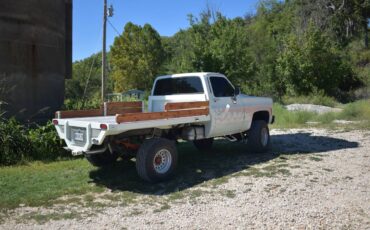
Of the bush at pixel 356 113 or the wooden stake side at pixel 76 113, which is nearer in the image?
the wooden stake side at pixel 76 113

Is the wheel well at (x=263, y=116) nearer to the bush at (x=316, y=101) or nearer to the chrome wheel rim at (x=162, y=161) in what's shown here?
the chrome wheel rim at (x=162, y=161)

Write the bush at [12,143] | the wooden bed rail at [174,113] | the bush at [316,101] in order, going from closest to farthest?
the wooden bed rail at [174,113] < the bush at [12,143] < the bush at [316,101]

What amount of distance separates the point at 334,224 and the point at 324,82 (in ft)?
90.1

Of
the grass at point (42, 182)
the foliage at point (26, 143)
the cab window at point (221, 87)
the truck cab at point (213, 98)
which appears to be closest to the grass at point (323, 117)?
the truck cab at point (213, 98)

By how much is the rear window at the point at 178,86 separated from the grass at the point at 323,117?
7.52 m

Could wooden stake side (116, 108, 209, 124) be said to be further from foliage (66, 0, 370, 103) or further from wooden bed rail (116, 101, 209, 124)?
foliage (66, 0, 370, 103)

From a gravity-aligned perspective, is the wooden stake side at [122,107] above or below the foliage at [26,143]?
above

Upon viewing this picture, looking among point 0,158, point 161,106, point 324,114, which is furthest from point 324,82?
point 0,158

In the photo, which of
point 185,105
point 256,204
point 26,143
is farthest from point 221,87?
point 26,143

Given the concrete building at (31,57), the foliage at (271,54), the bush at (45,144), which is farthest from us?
the foliage at (271,54)

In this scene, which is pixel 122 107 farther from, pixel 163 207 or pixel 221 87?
pixel 163 207

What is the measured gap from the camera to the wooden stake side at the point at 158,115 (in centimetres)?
699

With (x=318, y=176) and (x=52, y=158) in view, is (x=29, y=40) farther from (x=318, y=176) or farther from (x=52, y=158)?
(x=318, y=176)

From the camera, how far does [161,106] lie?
9.87 m
